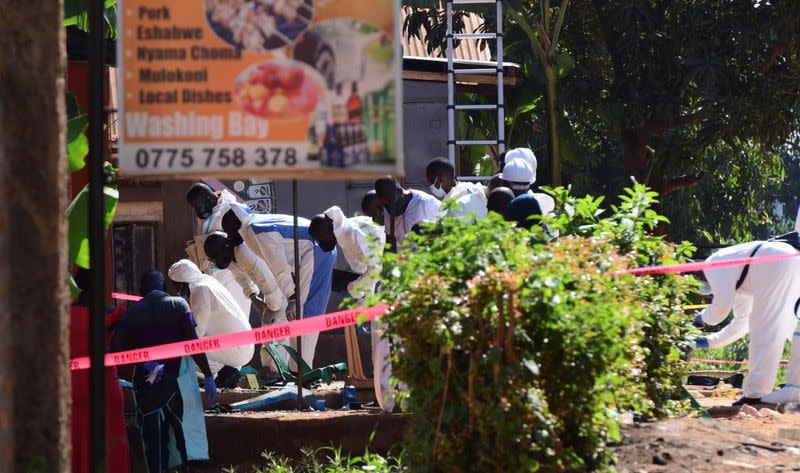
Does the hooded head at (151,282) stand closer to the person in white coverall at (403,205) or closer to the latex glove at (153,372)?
the latex glove at (153,372)

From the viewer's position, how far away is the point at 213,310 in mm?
11922

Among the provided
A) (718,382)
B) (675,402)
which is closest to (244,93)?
(675,402)

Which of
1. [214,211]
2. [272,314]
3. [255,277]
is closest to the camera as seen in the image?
[255,277]

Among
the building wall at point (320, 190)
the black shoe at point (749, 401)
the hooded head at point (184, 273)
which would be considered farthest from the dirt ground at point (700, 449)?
the building wall at point (320, 190)

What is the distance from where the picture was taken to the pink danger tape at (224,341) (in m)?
8.84

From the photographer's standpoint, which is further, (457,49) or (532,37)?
(457,49)

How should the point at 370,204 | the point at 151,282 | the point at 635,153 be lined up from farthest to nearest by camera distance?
the point at 635,153 → the point at 370,204 → the point at 151,282

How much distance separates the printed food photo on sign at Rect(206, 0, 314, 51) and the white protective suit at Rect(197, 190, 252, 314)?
807 centimetres

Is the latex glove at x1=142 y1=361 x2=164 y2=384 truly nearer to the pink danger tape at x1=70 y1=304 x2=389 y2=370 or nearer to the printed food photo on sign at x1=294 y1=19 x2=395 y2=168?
the pink danger tape at x1=70 y1=304 x2=389 y2=370

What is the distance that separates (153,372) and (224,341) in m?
0.50

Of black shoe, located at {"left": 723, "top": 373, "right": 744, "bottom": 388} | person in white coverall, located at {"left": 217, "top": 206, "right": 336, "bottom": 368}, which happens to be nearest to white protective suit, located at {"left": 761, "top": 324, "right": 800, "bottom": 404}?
black shoe, located at {"left": 723, "top": 373, "right": 744, "bottom": 388}

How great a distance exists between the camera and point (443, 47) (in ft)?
70.2

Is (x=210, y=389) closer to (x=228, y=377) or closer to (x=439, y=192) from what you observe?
(x=228, y=377)

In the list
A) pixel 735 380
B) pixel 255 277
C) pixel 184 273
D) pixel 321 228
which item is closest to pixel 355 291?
pixel 184 273
